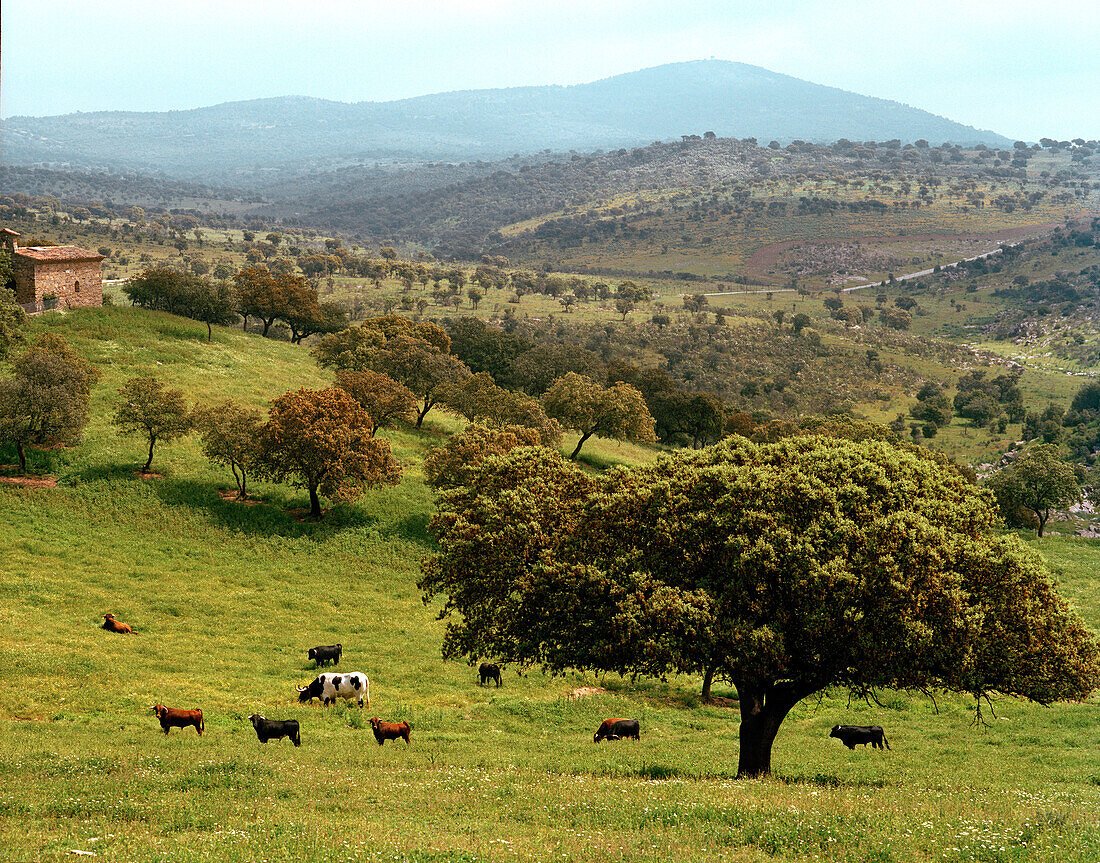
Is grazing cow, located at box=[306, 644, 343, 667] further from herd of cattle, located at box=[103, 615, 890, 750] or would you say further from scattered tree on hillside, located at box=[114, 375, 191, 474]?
scattered tree on hillside, located at box=[114, 375, 191, 474]

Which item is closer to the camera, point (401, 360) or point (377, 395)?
point (377, 395)

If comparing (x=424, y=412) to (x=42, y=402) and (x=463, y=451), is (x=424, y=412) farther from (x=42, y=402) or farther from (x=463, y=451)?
(x=42, y=402)

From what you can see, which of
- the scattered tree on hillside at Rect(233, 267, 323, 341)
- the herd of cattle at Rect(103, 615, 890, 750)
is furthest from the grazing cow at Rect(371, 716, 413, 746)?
the scattered tree on hillside at Rect(233, 267, 323, 341)

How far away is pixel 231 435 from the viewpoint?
169 ft

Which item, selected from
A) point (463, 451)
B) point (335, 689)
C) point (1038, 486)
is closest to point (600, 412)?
point (463, 451)

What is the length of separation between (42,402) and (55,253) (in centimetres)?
3479

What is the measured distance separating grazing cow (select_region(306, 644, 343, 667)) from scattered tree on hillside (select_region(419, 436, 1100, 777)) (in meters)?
11.2

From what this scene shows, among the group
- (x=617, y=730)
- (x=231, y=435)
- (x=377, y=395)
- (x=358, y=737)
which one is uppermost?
(x=377, y=395)

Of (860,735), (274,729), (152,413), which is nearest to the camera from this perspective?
(274,729)

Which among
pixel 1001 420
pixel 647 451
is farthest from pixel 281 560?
pixel 1001 420

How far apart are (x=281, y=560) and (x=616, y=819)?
1438 inches

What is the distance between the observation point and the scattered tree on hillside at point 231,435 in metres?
51.2

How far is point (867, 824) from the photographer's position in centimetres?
1484

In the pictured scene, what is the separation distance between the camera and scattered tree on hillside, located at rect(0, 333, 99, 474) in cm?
4931
